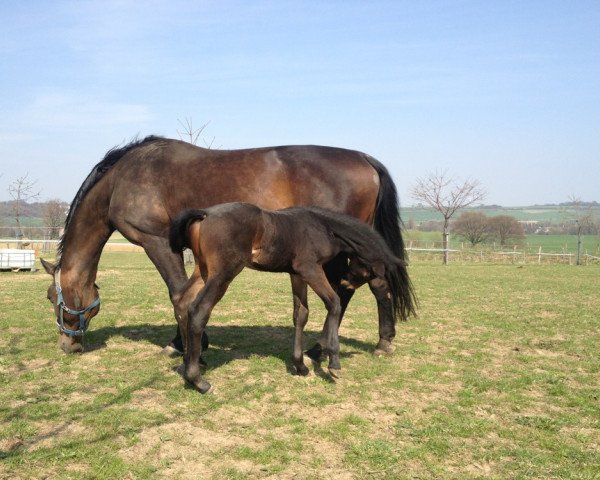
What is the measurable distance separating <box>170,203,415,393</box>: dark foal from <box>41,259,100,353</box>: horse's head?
151cm

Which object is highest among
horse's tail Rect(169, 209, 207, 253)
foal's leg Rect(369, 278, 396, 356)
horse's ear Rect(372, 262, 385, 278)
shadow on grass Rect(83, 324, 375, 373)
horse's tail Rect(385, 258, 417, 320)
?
horse's tail Rect(169, 209, 207, 253)

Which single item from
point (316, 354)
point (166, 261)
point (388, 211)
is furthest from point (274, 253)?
point (388, 211)

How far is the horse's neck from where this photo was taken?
6.20 m

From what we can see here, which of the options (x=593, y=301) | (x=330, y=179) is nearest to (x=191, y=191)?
(x=330, y=179)

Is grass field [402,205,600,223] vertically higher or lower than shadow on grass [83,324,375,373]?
higher

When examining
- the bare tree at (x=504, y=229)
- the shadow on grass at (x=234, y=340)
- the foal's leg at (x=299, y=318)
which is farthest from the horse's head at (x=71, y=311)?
the bare tree at (x=504, y=229)

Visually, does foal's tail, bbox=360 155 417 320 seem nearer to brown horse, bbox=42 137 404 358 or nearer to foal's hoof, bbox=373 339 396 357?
brown horse, bbox=42 137 404 358

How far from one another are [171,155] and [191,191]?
0.55m

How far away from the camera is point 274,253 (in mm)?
4891

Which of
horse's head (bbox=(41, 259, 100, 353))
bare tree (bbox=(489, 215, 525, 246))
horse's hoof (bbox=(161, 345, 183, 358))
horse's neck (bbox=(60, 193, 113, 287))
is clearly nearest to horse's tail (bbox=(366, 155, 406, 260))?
horse's hoof (bbox=(161, 345, 183, 358))

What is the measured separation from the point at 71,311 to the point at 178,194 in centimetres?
187

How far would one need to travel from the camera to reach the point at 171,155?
6008 mm

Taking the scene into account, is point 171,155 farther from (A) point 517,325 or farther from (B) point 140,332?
(A) point 517,325

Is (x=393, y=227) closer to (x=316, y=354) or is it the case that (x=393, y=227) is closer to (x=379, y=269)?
(x=379, y=269)
